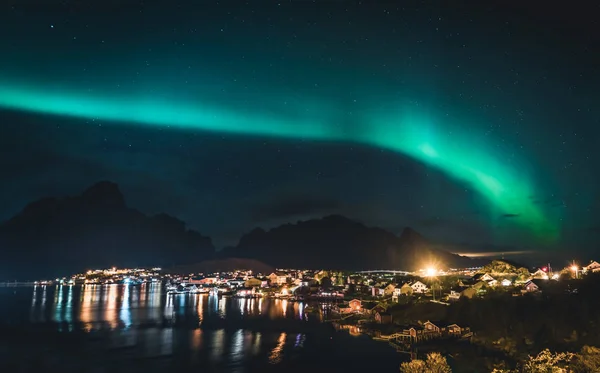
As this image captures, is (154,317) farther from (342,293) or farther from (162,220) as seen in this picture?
(162,220)

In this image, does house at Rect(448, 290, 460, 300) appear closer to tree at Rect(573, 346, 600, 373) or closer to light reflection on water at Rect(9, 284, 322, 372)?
light reflection on water at Rect(9, 284, 322, 372)

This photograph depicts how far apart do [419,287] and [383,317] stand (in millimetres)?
11928

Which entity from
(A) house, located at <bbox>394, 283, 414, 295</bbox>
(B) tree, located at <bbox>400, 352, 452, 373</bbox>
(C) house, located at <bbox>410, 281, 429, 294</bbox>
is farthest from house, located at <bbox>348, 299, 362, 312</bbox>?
(B) tree, located at <bbox>400, 352, 452, 373</bbox>

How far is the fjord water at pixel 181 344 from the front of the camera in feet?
67.1

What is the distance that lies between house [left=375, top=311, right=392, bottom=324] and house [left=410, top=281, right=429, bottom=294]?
10038 mm

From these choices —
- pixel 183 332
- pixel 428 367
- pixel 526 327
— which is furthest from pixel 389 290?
pixel 428 367

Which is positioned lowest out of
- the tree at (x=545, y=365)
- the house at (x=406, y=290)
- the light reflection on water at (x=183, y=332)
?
the light reflection on water at (x=183, y=332)

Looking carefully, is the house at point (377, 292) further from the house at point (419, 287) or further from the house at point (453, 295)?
the house at point (453, 295)

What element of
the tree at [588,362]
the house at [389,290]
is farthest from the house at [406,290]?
the tree at [588,362]

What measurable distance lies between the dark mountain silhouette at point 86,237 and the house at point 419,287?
392ft

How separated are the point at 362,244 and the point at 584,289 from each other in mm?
177289

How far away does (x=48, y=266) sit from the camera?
436 feet

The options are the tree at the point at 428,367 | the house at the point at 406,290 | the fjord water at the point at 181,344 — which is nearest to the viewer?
the tree at the point at 428,367

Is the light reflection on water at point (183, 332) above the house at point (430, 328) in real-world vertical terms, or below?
below
